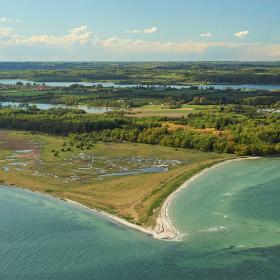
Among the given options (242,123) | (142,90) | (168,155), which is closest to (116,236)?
(168,155)

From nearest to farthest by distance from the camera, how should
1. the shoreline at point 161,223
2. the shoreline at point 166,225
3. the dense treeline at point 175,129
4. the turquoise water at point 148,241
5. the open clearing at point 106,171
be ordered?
1. the turquoise water at point 148,241
2. the shoreline at point 166,225
3. the shoreline at point 161,223
4. the open clearing at point 106,171
5. the dense treeline at point 175,129

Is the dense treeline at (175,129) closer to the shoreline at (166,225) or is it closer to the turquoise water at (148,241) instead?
the turquoise water at (148,241)

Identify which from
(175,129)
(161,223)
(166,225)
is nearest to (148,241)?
(166,225)

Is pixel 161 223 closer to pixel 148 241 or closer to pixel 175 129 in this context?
pixel 148 241

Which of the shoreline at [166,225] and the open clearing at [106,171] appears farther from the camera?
the open clearing at [106,171]

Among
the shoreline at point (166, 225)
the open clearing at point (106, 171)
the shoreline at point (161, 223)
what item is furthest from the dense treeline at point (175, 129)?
the shoreline at point (161, 223)

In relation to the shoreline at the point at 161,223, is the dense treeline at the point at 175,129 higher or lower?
higher

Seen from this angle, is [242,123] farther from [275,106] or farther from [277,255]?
[277,255]
